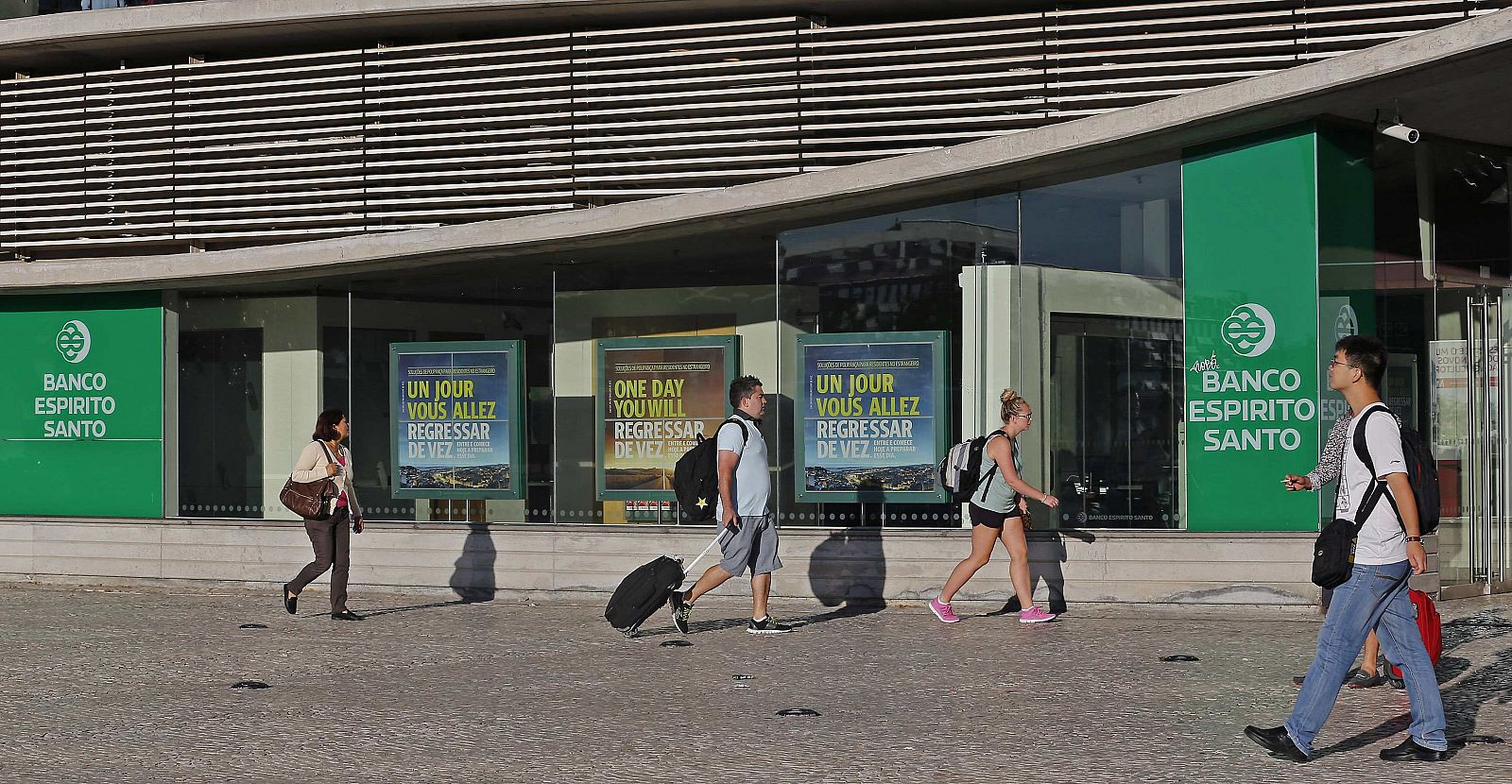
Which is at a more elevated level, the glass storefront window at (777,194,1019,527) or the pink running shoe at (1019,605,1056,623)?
the glass storefront window at (777,194,1019,527)

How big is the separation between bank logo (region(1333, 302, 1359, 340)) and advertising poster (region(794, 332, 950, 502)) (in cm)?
304

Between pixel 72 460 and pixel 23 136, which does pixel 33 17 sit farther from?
pixel 72 460

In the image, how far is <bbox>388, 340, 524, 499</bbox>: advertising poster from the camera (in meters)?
15.1

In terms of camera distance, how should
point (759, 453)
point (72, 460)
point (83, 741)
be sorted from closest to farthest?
1. point (83, 741)
2. point (759, 453)
3. point (72, 460)

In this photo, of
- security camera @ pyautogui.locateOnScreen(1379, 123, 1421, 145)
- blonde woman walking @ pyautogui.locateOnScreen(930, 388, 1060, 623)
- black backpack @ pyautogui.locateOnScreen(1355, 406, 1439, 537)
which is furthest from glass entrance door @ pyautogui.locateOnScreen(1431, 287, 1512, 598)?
black backpack @ pyautogui.locateOnScreen(1355, 406, 1439, 537)

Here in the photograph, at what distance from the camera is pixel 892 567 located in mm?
13516

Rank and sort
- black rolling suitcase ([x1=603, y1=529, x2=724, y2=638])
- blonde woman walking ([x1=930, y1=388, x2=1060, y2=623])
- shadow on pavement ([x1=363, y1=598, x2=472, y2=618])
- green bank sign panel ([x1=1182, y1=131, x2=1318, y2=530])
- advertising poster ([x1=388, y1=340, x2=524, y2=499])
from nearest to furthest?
black rolling suitcase ([x1=603, y1=529, x2=724, y2=638]) < blonde woman walking ([x1=930, y1=388, x2=1060, y2=623]) < green bank sign panel ([x1=1182, y1=131, x2=1318, y2=530]) < shadow on pavement ([x1=363, y1=598, x2=472, y2=618]) < advertising poster ([x1=388, y1=340, x2=524, y2=499])

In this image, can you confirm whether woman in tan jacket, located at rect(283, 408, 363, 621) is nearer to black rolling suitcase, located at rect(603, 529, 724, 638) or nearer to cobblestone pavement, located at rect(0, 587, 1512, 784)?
cobblestone pavement, located at rect(0, 587, 1512, 784)

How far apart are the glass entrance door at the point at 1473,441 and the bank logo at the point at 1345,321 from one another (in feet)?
2.83

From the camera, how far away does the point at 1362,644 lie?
22.8ft

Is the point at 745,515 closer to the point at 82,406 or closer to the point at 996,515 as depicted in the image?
the point at 996,515

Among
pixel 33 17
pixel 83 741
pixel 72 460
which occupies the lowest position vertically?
pixel 83 741

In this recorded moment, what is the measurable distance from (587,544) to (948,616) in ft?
11.8

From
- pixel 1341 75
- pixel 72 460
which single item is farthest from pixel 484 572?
pixel 1341 75
